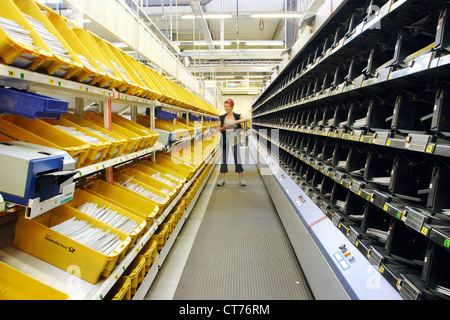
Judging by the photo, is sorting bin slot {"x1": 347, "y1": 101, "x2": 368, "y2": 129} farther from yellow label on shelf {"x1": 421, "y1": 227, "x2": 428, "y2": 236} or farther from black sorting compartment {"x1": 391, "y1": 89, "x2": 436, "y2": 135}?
yellow label on shelf {"x1": 421, "y1": 227, "x2": 428, "y2": 236}

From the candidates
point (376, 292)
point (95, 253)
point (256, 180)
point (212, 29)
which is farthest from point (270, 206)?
point (212, 29)

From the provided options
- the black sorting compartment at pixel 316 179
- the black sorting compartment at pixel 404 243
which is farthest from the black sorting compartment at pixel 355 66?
the black sorting compartment at pixel 316 179

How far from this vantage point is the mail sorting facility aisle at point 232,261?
91.3 inches

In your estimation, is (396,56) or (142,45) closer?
(396,56)

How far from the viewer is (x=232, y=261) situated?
2850 mm

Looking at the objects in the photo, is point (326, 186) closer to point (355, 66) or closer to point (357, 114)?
point (357, 114)

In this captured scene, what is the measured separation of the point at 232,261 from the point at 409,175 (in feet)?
6.04

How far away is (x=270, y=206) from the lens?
188 inches

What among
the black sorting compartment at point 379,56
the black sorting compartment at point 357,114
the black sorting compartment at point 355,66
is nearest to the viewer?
the black sorting compartment at point 379,56

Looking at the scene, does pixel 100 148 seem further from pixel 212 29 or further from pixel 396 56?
pixel 212 29

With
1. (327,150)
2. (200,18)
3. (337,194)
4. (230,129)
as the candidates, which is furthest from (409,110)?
(200,18)

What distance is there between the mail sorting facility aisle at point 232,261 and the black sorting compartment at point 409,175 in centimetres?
118

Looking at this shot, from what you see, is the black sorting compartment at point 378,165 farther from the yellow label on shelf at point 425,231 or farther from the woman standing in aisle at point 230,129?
the woman standing in aisle at point 230,129

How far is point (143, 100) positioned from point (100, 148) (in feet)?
3.55
